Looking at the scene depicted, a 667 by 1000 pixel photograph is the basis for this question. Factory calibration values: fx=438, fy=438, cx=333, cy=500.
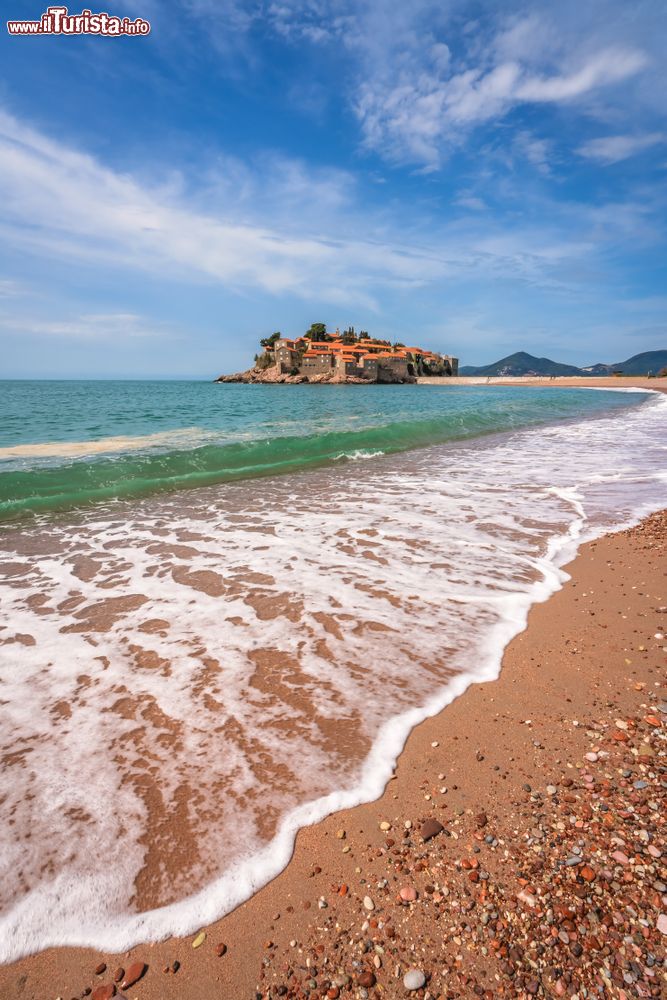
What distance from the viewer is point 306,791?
2455 millimetres

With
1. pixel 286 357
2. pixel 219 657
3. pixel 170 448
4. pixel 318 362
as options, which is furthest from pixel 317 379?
pixel 219 657

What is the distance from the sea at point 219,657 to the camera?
2123 mm

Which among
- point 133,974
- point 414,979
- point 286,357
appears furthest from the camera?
point 286,357

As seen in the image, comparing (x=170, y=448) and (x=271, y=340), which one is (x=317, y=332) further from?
(x=170, y=448)

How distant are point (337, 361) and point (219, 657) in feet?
414

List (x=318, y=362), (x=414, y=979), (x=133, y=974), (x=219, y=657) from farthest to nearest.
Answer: (x=318, y=362)
(x=219, y=657)
(x=133, y=974)
(x=414, y=979)

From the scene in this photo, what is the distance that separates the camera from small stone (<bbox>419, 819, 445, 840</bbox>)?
2.13m

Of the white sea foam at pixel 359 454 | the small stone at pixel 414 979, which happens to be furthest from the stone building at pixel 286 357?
the small stone at pixel 414 979

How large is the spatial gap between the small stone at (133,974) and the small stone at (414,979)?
101cm

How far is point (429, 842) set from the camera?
2105 mm

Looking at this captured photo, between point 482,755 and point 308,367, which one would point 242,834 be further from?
point 308,367

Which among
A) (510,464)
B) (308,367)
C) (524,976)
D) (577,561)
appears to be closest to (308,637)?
(524,976)

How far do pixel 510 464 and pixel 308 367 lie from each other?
400ft

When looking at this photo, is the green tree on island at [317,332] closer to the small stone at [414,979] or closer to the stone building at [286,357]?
the stone building at [286,357]
